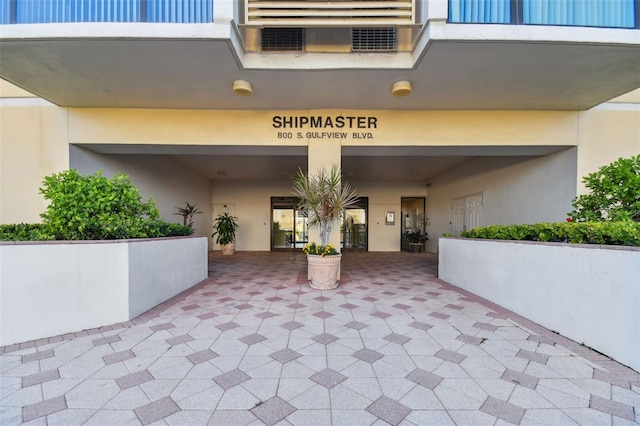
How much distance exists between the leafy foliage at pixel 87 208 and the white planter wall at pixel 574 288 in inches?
189

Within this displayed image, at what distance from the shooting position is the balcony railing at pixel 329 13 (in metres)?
3.60

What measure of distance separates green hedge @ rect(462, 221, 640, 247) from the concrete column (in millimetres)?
2849

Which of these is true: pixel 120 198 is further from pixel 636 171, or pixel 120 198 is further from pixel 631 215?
pixel 636 171

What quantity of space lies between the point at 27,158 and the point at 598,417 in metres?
7.92

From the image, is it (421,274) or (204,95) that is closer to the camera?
(204,95)

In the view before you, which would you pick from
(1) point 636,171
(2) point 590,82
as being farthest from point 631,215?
(2) point 590,82

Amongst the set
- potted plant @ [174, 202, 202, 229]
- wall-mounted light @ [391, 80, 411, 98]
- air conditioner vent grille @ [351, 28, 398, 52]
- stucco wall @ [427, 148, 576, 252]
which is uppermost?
air conditioner vent grille @ [351, 28, 398, 52]

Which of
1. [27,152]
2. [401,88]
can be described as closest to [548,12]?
[401,88]

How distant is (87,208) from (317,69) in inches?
130

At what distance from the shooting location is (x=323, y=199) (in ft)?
15.7

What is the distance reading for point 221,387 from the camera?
1.95m

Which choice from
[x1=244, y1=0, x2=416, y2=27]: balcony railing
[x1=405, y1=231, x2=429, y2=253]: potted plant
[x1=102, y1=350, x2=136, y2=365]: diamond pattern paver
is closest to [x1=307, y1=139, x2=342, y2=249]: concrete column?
[x1=244, y1=0, x2=416, y2=27]: balcony railing

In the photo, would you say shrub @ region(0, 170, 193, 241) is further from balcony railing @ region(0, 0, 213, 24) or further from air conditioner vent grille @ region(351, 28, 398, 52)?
air conditioner vent grille @ region(351, 28, 398, 52)

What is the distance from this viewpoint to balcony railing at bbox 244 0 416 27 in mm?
3604
